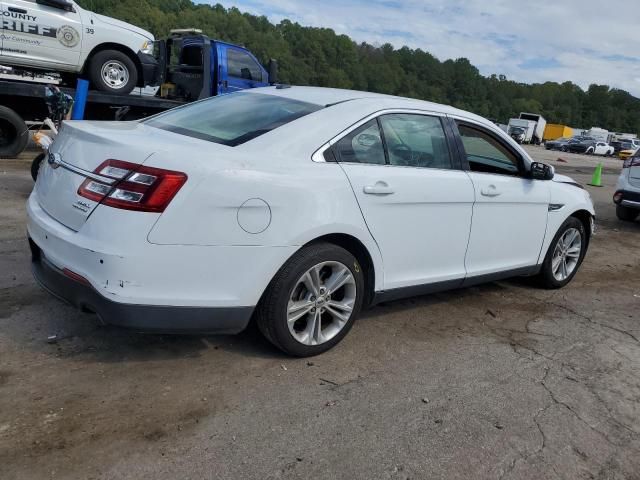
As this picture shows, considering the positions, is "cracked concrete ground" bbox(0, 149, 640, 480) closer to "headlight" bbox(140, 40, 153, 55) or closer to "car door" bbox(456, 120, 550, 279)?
"car door" bbox(456, 120, 550, 279)

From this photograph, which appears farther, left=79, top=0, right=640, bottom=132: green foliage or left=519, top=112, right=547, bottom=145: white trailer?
left=519, top=112, right=547, bottom=145: white trailer

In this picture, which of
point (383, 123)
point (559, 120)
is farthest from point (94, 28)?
point (559, 120)

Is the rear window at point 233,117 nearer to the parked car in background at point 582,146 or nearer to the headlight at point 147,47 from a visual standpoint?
the headlight at point 147,47

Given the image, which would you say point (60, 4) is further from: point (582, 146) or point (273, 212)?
point (582, 146)

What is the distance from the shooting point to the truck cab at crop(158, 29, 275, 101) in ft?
39.1

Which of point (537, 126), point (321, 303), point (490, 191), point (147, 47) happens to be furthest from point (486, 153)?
point (537, 126)

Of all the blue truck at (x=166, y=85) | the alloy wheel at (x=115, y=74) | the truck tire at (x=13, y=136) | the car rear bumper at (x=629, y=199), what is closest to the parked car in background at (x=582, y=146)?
the car rear bumper at (x=629, y=199)

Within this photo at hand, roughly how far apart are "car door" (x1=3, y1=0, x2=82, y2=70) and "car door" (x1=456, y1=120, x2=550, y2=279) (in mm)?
8216

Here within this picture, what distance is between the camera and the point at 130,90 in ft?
37.2

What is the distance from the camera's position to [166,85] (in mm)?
12336

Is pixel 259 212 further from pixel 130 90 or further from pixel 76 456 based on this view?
pixel 130 90

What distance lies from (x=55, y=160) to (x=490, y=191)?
9.82 feet

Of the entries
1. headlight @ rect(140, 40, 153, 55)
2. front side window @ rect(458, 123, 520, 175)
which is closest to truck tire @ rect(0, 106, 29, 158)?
headlight @ rect(140, 40, 153, 55)

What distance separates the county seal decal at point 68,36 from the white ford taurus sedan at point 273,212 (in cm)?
Answer: 714
